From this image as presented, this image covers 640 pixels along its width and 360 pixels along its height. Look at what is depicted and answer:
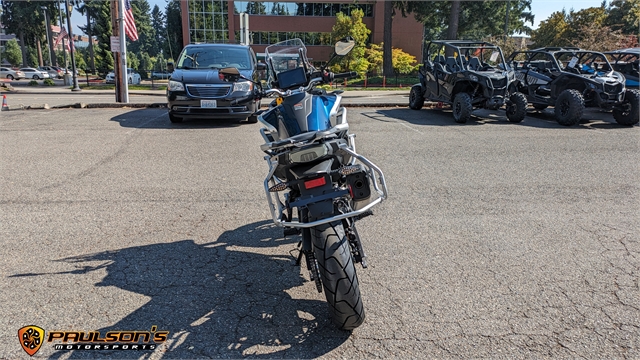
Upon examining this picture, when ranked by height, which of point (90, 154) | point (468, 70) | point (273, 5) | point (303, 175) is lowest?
point (90, 154)

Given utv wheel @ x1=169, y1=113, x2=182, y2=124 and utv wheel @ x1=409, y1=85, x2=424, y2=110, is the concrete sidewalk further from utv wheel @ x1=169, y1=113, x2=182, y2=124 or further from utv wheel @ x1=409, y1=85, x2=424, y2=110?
utv wheel @ x1=169, y1=113, x2=182, y2=124

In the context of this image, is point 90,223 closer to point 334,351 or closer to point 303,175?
point 303,175

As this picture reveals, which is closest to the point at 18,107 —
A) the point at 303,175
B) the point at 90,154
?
the point at 90,154

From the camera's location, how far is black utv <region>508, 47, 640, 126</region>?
11273 mm

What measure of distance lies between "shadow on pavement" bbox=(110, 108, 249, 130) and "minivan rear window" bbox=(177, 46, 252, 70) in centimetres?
137

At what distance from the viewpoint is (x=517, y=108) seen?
11.6 meters

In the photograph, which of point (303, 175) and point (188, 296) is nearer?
point (303, 175)

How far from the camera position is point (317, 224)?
289 cm

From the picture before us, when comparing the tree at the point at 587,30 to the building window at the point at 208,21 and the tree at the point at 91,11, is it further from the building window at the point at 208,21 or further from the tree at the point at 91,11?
the tree at the point at 91,11

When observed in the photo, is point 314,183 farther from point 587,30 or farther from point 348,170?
point 587,30

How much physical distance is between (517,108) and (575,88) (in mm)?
1925

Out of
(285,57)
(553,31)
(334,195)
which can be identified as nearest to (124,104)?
(285,57)

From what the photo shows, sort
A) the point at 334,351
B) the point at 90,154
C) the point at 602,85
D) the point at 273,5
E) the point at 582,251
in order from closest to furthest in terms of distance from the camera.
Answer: the point at 334,351 → the point at 582,251 → the point at 90,154 → the point at 602,85 → the point at 273,5

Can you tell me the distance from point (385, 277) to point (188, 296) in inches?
61.8
